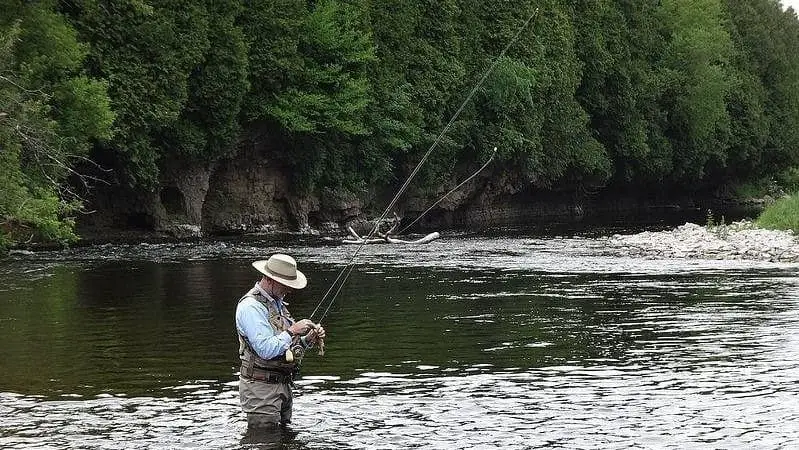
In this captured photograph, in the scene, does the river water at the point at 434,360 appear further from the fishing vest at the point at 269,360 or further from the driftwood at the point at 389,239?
the driftwood at the point at 389,239

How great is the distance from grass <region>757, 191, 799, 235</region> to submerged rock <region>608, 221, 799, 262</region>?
1.89 ft

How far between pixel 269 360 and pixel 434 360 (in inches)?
213

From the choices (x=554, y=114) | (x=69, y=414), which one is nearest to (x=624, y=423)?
(x=69, y=414)

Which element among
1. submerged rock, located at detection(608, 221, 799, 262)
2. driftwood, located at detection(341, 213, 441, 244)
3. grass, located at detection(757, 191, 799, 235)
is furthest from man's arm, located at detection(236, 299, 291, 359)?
grass, located at detection(757, 191, 799, 235)

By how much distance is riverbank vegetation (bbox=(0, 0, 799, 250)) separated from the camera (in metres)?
37.2

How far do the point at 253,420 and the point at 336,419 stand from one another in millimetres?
1163

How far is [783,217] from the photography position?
42.7 meters

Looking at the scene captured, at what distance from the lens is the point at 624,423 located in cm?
1257

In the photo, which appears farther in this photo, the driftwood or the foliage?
the foliage

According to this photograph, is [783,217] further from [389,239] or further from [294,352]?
[294,352]

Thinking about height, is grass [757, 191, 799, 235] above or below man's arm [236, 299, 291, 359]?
above

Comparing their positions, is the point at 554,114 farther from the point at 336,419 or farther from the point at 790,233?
the point at 336,419

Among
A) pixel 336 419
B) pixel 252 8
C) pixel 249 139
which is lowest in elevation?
pixel 336 419

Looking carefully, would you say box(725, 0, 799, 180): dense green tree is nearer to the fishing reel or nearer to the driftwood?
the driftwood
